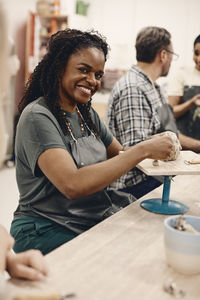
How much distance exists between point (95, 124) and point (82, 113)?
0.10 meters

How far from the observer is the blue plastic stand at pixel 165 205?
1.39 meters

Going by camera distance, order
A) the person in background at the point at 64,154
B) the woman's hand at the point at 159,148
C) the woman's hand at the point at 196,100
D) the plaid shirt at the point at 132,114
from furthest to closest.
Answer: the woman's hand at the point at 196,100, the plaid shirt at the point at 132,114, the woman's hand at the point at 159,148, the person in background at the point at 64,154

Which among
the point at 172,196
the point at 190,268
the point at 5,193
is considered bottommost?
the point at 5,193

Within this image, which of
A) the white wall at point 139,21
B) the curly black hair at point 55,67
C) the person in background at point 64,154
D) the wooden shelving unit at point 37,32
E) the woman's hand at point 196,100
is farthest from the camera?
the wooden shelving unit at point 37,32

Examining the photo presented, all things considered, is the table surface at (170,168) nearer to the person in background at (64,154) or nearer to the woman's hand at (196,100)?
the person in background at (64,154)

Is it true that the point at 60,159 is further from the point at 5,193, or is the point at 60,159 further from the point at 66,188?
the point at 5,193

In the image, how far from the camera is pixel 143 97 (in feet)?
7.45

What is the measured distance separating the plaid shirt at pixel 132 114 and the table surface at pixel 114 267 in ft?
3.21

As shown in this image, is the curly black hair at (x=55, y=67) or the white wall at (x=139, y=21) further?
the white wall at (x=139, y=21)

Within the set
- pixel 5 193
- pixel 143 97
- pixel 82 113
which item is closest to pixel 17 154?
pixel 82 113

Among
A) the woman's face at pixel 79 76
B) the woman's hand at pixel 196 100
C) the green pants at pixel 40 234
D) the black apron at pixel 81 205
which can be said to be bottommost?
the green pants at pixel 40 234

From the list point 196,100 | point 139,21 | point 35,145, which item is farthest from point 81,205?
point 139,21

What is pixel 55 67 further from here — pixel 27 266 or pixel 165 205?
pixel 27 266

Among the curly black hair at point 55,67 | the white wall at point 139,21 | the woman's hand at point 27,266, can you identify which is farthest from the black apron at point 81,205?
the white wall at point 139,21
